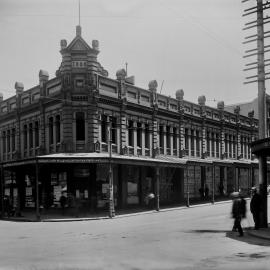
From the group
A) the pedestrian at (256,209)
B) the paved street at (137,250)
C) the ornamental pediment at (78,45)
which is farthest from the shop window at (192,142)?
the pedestrian at (256,209)

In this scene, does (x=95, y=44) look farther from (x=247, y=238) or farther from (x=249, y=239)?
(x=249, y=239)

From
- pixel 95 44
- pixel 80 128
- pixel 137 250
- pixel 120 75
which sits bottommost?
pixel 137 250

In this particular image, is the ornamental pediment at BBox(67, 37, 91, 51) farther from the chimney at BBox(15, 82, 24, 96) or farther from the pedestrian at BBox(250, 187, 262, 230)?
the pedestrian at BBox(250, 187, 262, 230)

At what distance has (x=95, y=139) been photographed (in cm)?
3173

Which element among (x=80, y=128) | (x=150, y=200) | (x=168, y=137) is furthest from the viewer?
(x=168, y=137)

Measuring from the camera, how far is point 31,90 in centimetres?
3681

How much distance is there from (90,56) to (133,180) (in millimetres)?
9646

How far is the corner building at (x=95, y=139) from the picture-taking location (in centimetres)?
3156

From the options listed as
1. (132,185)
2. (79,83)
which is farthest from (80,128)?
(132,185)

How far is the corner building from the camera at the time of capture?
31562 millimetres

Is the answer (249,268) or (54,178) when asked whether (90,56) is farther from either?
(249,268)

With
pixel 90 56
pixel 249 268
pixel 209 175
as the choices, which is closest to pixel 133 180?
pixel 90 56

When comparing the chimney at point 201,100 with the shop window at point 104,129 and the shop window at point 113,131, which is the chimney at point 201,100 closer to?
the shop window at point 113,131

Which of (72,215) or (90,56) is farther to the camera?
(90,56)
